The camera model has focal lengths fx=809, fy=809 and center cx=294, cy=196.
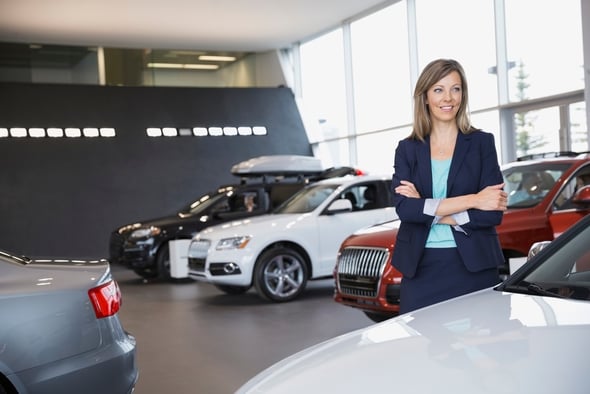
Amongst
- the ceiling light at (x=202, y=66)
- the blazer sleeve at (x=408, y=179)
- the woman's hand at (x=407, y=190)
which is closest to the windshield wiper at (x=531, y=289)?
the blazer sleeve at (x=408, y=179)

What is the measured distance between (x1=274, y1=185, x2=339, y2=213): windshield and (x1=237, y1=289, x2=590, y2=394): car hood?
295 inches

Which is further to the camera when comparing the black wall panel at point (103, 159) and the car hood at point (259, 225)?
the black wall panel at point (103, 159)

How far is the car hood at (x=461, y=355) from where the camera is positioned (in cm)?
209

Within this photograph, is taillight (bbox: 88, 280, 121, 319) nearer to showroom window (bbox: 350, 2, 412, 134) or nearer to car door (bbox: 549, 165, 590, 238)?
car door (bbox: 549, 165, 590, 238)

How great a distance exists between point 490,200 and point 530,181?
15.0 ft

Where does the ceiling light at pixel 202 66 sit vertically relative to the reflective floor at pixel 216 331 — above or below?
above

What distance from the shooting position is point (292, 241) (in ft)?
33.1

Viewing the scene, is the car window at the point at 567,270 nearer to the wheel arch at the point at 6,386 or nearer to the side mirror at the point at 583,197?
the wheel arch at the point at 6,386

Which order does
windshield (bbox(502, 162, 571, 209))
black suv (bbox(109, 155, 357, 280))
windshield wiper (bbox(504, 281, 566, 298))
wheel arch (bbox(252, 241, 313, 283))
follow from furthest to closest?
black suv (bbox(109, 155, 357, 280)) → wheel arch (bbox(252, 241, 313, 283)) → windshield (bbox(502, 162, 571, 209)) → windshield wiper (bbox(504, 281, 566, 298))

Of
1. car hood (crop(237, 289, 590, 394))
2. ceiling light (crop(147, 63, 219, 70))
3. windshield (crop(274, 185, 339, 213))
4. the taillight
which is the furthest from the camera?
ceiling light (crop(147, 63, 219, 70))

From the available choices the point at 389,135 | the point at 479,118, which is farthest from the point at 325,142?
the point at 479,118

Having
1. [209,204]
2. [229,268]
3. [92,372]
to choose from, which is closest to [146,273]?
[209,204]

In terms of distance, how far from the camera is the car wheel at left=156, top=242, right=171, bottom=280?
1301 cm

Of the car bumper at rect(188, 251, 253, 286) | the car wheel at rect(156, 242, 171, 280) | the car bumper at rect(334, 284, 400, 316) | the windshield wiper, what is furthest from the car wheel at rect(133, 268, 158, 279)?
the windshield wiper
